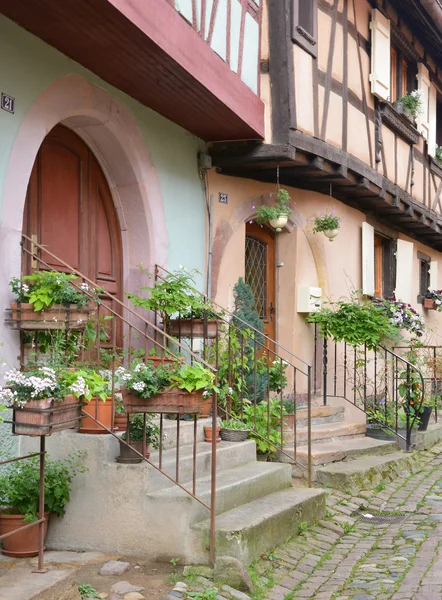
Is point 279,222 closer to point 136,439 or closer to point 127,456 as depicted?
point 136,439

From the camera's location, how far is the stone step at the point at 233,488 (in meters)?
4.71

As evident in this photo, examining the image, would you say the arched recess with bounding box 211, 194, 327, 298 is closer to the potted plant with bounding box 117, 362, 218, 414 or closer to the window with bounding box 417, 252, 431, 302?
the potted plant with bounding box 117, 362, 218, 414

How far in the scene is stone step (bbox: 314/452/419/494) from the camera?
684cm

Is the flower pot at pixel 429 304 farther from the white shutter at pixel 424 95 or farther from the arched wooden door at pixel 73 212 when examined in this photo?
the arched wooden door at pixel 73 212

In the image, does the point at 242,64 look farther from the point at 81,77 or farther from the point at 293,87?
the point at 81,77

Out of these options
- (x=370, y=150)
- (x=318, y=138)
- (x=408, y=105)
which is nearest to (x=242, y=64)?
(x=318, y=138)

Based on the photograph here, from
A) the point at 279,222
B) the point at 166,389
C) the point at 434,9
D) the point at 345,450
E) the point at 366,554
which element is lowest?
the point at 366,554

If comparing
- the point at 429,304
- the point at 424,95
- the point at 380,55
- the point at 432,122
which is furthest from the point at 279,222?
the point at 429,304

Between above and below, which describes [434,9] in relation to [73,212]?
above

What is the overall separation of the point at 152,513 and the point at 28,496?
77 cm

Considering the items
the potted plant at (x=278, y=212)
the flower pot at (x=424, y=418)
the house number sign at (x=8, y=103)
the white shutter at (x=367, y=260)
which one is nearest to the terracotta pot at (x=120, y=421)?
the house number sign at (x=8, y=103)

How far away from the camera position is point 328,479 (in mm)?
6855

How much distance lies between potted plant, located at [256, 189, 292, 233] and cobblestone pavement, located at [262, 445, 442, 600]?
3.01 metres

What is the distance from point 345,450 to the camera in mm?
7445
